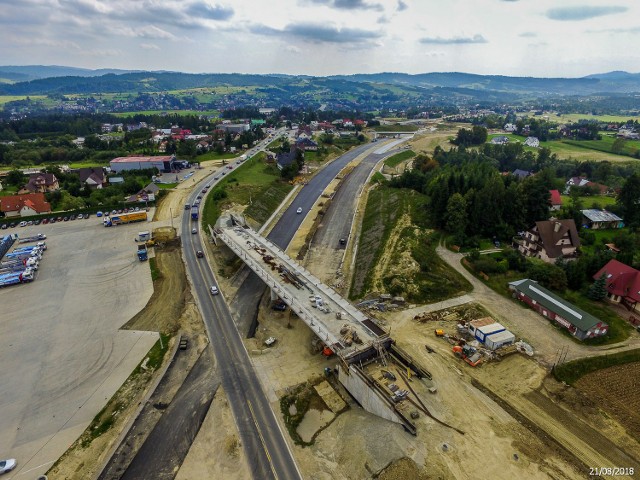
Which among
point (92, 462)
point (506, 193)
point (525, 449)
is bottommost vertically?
point (92, 462)

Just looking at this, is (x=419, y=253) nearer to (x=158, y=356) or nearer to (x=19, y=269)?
(x=158, y=356)

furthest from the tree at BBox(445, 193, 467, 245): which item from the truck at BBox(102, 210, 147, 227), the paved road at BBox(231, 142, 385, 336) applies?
the truck at BBox(102, 210, 147, 227)

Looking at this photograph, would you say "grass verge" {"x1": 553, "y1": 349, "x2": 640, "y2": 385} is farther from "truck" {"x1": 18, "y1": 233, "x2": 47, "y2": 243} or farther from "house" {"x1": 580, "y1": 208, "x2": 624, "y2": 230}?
"truck" {"x1": 18, "y1": 233, "x2": 47, "y2": 243}

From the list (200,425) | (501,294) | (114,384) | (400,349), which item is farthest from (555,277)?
(114,384)

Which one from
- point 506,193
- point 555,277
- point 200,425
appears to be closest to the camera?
point 200,425

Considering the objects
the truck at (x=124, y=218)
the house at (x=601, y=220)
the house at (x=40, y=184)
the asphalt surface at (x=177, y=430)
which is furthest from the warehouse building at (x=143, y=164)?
the house at (x=601, y=220)

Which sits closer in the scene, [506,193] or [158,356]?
[158,356]
